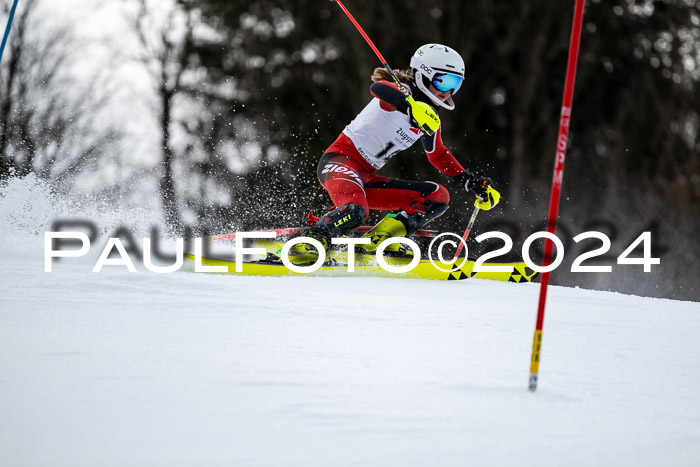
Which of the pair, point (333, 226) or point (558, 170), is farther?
point (333, 226)

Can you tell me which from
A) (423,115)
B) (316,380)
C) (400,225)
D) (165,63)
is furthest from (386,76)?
(165,63)

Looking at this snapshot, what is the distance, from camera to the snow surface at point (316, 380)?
7.11 feet

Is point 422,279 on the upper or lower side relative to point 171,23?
lower

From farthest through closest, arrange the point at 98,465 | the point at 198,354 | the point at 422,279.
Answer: the point at 422,279, the point at 198,354, the point at 98,465

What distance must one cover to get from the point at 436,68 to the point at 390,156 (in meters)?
0.76

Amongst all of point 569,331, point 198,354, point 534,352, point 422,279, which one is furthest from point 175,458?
point 422,279

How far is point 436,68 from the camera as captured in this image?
5.27 metres

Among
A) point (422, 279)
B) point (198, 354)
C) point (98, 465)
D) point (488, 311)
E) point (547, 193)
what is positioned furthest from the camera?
point (547, 193)

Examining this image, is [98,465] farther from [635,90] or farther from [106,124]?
[106,124]

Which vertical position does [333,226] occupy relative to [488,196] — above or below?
below

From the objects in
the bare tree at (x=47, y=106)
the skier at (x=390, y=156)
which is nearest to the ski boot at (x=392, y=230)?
the skier at (x=390, y=156)

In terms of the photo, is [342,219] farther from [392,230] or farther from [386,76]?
[386,76]

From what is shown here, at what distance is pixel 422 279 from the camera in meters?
6.09

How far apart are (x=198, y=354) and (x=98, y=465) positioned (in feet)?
3.26
